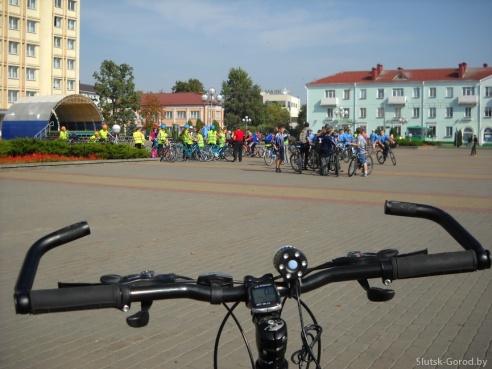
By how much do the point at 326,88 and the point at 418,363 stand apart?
99.4 m

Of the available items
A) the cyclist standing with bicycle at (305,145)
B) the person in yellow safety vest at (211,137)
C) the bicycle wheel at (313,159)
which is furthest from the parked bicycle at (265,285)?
the person in yellow safety vest at (211,137)

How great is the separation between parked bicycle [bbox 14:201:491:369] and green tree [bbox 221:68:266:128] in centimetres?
10123

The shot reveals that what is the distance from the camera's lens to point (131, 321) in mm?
1803

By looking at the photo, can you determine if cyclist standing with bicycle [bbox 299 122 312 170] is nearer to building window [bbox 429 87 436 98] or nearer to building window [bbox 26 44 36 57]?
building window [bbox 26 44 36 57]

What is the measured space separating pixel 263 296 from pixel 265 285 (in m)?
0.05

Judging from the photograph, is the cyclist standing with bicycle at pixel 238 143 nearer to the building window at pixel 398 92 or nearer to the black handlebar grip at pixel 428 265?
the black handlebar grip at pixel 428 265

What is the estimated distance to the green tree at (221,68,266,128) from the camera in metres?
104

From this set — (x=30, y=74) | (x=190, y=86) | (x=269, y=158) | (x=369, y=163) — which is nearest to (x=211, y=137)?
(x=269, y=158)

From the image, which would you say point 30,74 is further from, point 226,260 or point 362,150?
point 226,260

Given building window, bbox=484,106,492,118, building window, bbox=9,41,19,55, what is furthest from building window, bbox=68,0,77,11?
building window, bbox=484,106,492,118

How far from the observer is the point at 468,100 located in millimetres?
91812

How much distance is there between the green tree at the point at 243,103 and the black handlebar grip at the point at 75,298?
333 feet

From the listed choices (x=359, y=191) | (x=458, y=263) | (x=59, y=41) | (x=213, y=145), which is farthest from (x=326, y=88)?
(x=458, y=263)

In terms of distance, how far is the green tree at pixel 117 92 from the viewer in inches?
3278
